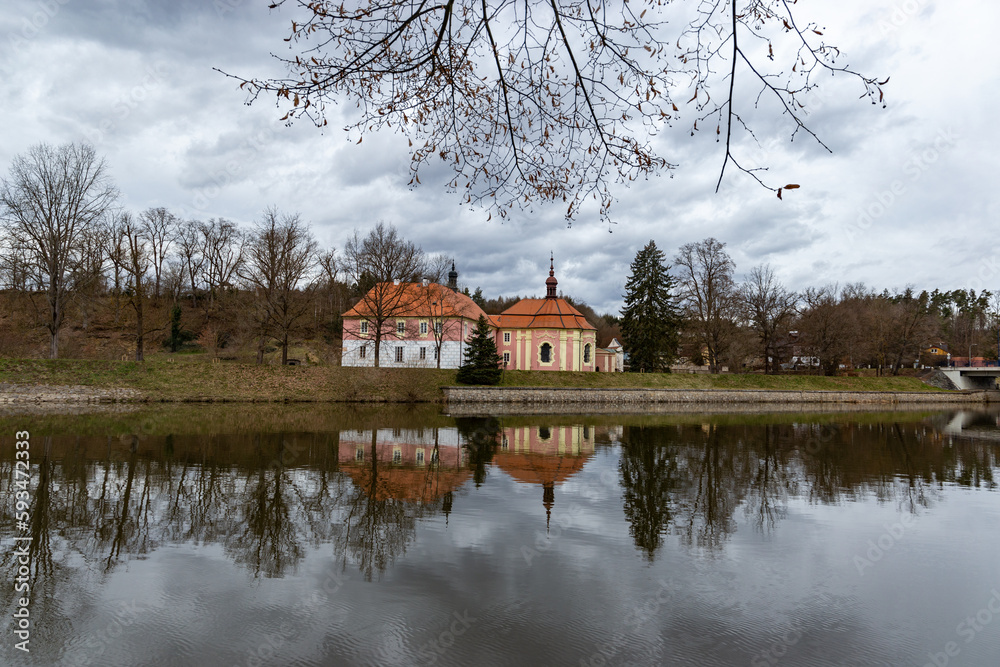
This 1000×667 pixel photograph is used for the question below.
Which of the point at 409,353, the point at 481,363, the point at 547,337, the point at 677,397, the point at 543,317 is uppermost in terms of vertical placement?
the point at 543,317

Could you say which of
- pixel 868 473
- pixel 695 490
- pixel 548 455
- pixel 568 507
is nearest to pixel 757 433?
pixel 868 473

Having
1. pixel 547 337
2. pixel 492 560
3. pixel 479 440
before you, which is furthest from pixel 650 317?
pixel 492 560

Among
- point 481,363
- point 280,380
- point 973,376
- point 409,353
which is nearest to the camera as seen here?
point 280,380

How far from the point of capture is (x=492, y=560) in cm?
593

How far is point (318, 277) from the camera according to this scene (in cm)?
3506

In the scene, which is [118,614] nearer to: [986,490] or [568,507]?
[568,507]

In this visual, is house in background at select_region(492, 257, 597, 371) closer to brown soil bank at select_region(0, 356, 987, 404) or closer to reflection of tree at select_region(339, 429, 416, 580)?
brown soil bank at select_region(0, 356, 987, 404)

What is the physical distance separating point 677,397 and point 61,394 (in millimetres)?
32908

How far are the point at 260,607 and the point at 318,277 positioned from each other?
32.2 metres

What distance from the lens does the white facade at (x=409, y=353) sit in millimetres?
42688

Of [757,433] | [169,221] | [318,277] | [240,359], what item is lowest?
[757,433]

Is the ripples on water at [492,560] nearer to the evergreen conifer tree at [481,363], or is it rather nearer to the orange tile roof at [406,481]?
the orange tile roof at [406,481]

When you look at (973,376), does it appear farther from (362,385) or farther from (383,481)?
(383,481)

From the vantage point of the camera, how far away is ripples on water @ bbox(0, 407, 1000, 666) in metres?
4.19
